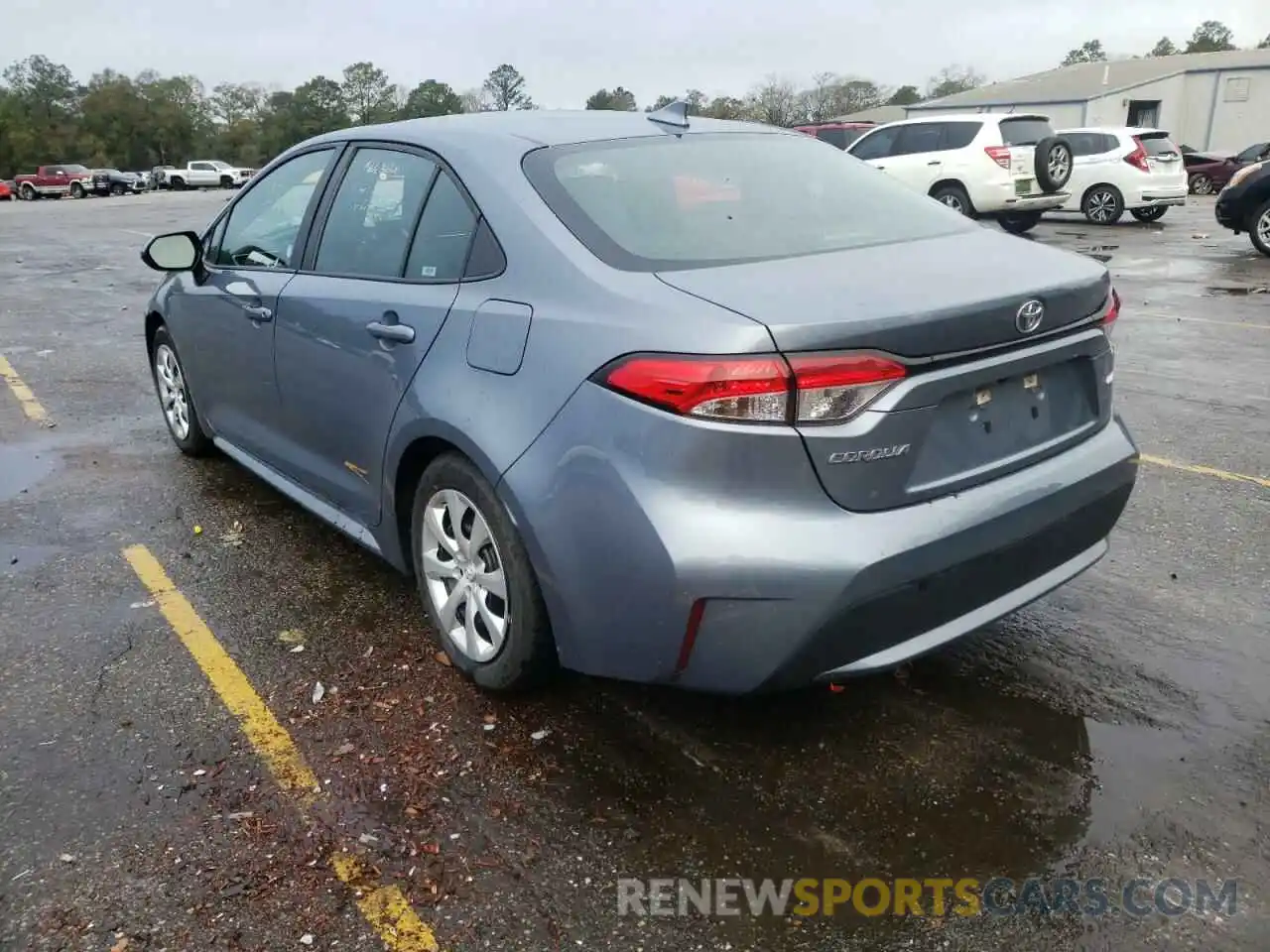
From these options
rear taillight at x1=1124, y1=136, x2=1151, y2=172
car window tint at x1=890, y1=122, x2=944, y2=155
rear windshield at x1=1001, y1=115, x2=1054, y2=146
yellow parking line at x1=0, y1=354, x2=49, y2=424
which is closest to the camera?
yellow parking line at x1=0, y1=354, x2=49, y2=424

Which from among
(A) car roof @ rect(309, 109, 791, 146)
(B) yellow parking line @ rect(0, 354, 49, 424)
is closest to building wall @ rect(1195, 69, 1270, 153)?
(B) yellow parking line @ rect(0, 354, 49, 424)

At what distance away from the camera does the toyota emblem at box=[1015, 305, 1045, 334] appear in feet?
8.41

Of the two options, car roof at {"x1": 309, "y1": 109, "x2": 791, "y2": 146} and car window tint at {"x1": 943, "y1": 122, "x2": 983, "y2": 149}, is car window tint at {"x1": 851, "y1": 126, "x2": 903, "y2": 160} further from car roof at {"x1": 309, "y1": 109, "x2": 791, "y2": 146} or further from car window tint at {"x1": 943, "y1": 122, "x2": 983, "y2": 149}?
car roof at {"x1": 309, "y1": 109, "x2": 791, "y2": 146}

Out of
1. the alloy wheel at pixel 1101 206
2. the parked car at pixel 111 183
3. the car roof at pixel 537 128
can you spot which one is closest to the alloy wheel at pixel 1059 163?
the alloy wheel at pixel 1101 206

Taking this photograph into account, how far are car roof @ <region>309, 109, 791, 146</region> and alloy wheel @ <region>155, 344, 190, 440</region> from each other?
2.09 metres

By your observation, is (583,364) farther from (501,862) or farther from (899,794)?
(899,794)

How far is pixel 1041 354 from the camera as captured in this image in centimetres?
266

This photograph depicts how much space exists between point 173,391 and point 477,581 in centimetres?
322

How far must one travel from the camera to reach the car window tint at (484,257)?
9.45ft

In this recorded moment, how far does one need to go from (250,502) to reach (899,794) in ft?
11.1

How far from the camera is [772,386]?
2.28 m

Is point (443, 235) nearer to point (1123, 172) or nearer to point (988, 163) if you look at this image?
point (988, 163)

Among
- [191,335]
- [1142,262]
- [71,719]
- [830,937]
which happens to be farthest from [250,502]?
[1142,262]

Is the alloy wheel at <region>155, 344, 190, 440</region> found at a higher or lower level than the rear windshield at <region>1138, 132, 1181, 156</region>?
higher
